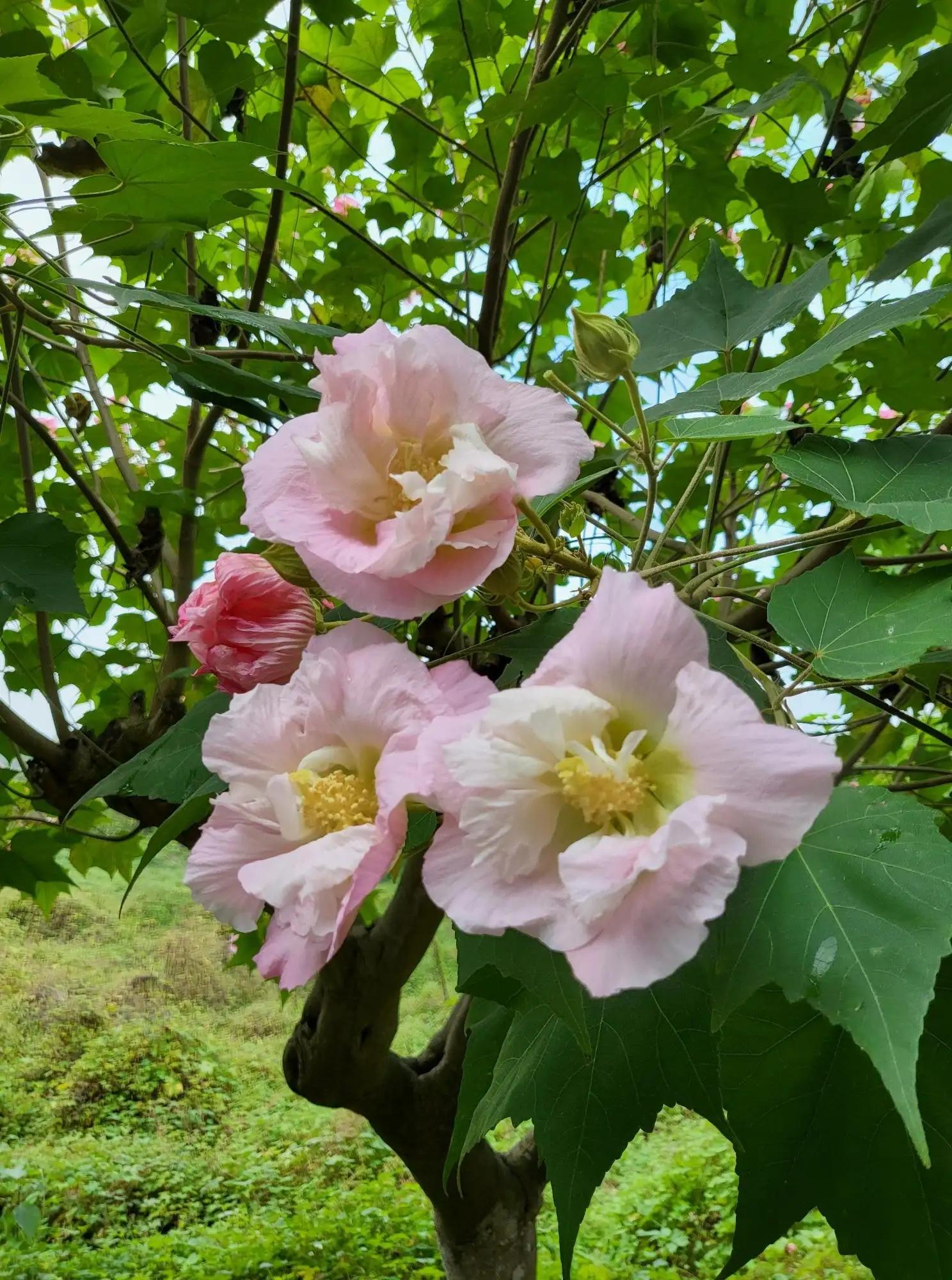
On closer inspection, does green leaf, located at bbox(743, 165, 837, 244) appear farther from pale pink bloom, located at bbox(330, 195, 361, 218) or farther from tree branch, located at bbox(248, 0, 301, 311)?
pale pink bloom, located at bbox(330, 195, 361, 218)

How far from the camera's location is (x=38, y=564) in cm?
71

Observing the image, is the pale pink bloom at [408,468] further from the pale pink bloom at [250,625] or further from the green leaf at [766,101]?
the green leaf at [766,101]

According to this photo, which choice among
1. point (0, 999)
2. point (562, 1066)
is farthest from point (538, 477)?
point (0, 999)

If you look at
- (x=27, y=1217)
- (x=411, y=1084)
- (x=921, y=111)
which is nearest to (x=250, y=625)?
(x=921, y=111)

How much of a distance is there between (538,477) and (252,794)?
0.47 feet

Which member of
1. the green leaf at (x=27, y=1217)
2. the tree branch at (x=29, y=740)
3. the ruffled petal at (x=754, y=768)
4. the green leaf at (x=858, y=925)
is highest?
the tree branch at (x=29, y=740)

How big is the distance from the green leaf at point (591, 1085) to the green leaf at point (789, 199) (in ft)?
2.60

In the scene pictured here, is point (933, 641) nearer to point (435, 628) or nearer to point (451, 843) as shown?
point (451, 843)

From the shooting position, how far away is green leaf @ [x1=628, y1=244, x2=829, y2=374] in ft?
1.83

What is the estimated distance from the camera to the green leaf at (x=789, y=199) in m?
0.88

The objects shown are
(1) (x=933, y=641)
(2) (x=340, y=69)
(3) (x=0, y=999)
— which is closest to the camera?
(1) (x=933, y=641)

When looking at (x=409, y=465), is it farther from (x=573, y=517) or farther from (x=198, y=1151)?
(x=198, y=1151)

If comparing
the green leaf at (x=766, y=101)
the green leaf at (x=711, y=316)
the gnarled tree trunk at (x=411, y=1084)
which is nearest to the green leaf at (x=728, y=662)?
the green leaf at (x=711, y=316)

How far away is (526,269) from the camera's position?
1.36 metres
